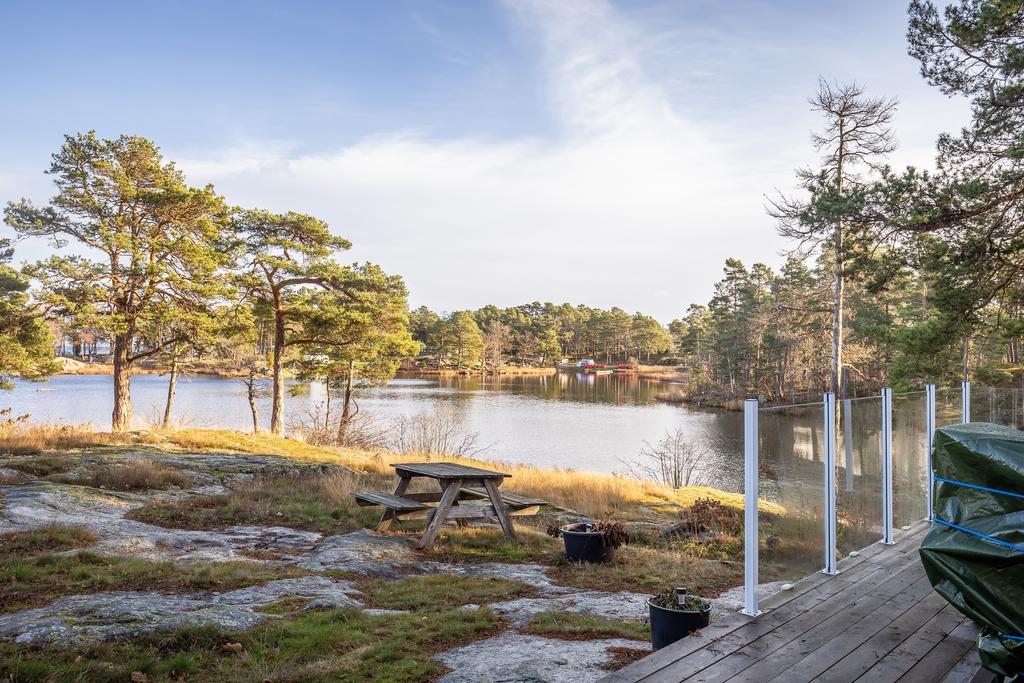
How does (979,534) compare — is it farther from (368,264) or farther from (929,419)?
(368,264)

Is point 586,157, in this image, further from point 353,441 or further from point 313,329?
point 353,441

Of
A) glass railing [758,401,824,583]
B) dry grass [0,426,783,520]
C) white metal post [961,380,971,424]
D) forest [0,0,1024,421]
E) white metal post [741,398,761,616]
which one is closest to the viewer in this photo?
white metal post [741,398,761,616]

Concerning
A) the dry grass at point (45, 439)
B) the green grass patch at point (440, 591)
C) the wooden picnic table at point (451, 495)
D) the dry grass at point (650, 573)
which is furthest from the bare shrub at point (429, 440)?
the green grass patch at point (440, 591)

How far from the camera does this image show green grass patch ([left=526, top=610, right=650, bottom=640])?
457 cm

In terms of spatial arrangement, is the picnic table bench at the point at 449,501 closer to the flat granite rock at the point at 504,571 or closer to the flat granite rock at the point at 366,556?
the flat granite rock at the point at 366,556

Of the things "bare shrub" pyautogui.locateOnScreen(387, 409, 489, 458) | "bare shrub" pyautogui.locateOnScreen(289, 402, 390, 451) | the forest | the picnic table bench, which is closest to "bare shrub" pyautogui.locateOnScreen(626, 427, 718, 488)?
"bare shrub" pyautogui.locateOnScreen(387, 409, 489, 458)

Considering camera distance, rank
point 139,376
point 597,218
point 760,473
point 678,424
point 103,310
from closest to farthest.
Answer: point 760,473
point 103,310
point 678,424
point 597,218
point 139,376

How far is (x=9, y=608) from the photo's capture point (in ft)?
15.1

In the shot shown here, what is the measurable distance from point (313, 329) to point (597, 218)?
2077 centimetres

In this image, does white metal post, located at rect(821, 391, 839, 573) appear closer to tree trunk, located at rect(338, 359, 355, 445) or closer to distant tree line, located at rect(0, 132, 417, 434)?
distant tree line, located at rect(0, 132, 417, 434)

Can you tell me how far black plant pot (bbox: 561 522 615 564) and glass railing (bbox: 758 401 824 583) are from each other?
99.5 inches

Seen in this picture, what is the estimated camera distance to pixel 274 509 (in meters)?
9.20

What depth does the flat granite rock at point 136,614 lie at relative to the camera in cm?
402

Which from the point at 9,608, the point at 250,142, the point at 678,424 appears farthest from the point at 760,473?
the point at 678,424
